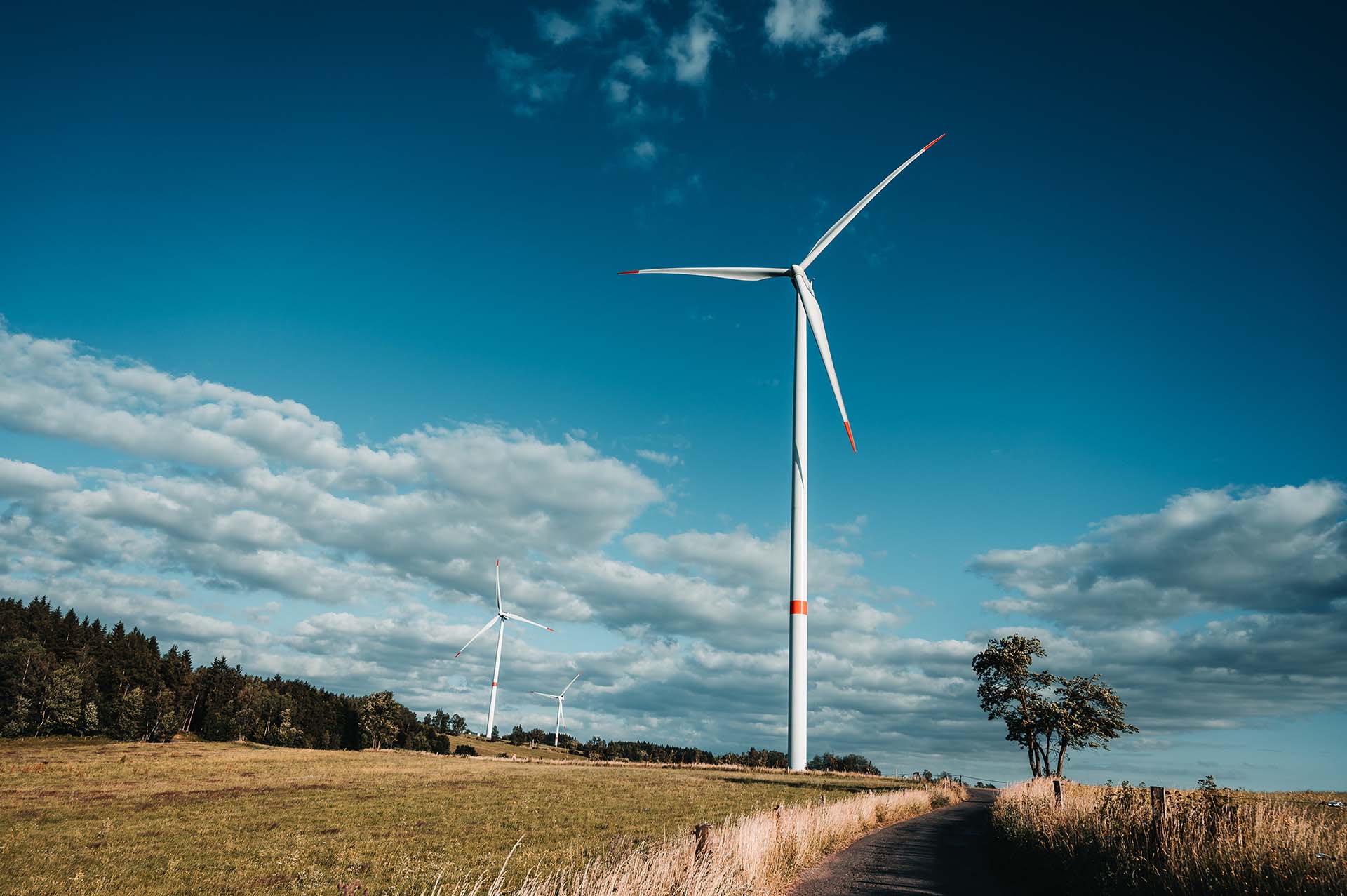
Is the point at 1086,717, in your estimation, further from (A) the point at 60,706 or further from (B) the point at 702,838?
(A) the point at 60,706

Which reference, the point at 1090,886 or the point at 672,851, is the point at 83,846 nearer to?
the point at 672,851

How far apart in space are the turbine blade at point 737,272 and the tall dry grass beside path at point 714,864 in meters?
48.1

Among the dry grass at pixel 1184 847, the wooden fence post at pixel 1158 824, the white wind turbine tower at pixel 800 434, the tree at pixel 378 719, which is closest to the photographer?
the dry grass at pixel 1184 847

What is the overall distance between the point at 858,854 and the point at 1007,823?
668cm

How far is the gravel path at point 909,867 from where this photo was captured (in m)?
18.5

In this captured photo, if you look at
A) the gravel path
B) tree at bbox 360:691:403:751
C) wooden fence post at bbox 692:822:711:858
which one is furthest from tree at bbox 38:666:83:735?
wooden fence post at bbox 692:822:711:858

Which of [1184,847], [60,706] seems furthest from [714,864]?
[60,706]

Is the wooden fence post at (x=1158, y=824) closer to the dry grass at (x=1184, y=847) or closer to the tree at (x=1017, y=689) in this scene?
the dry grass at (x=1184, y=847)

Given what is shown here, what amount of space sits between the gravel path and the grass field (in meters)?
6.25

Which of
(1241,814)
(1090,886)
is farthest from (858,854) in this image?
(1241,814)

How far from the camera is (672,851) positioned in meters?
15.5

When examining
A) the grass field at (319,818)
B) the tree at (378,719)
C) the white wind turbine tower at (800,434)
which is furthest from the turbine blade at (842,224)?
the tree at (378,719)

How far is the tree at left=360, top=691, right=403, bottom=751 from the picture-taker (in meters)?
160

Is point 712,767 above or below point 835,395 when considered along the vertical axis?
below
